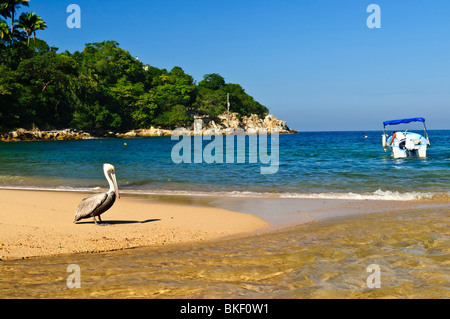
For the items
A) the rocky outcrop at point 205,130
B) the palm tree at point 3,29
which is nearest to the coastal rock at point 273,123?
the rocky outcrop at point 205,130

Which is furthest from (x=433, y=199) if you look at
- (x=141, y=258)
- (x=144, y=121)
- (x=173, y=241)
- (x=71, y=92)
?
(x=144, y=121)

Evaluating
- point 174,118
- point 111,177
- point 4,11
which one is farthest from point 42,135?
point 111,177

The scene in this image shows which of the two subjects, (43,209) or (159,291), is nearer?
(159,291)

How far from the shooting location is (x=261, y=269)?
478 centimetres

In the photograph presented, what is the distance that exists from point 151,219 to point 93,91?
255 feet

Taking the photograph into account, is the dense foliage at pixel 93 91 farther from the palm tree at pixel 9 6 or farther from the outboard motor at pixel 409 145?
the outboard motor at pixel 409 145

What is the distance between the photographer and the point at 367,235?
670cm

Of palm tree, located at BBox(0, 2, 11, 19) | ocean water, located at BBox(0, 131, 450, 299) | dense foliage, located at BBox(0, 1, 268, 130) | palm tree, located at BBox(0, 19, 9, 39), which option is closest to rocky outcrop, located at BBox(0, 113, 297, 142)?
dense foliage, located at BBox(0, 1, 268, 130)

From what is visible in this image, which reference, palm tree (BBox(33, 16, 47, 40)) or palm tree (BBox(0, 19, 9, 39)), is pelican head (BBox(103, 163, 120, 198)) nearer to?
→ palm tree (BBox(0, 19, 9, 39))

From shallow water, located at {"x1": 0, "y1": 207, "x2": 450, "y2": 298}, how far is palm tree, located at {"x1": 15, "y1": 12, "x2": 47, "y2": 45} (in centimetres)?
7422

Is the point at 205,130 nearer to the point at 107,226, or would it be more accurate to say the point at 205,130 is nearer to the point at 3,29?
the point at 3,29

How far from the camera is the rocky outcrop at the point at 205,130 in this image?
207ft

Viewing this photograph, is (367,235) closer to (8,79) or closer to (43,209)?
(43,209)
